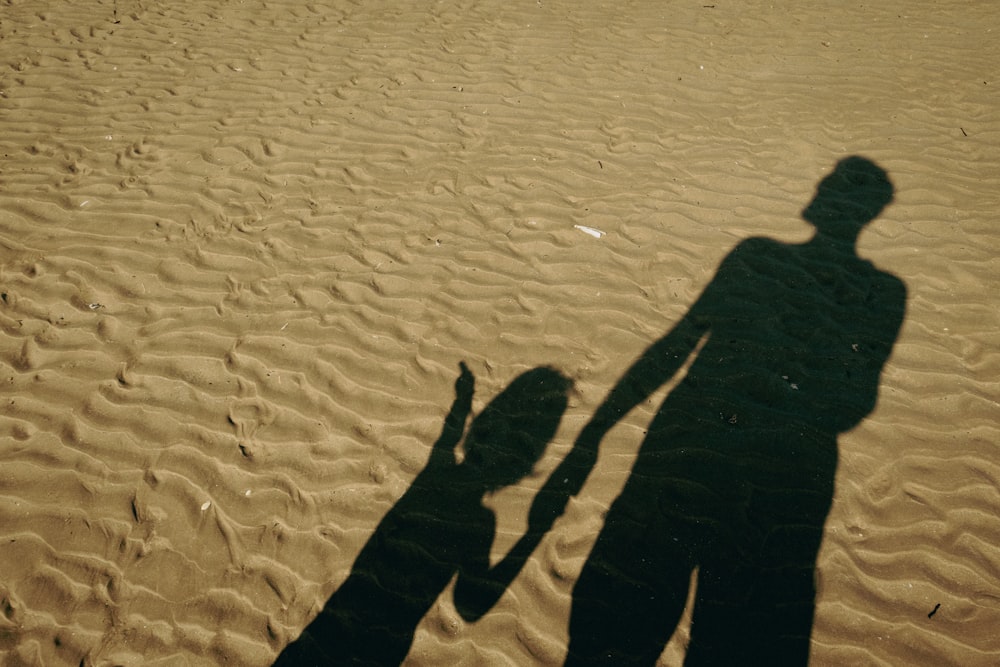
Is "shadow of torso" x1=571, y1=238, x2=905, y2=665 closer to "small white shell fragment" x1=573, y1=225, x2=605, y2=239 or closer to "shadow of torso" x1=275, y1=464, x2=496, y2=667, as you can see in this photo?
"shadow of torso" x1=275, y1=464, x2=496, y2=667

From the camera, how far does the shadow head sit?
4.85 m

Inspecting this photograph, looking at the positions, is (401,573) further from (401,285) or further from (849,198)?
(849,198)

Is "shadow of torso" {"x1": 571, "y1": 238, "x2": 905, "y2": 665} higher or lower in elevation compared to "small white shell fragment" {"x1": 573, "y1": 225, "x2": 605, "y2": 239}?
lower

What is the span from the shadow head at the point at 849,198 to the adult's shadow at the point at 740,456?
104mm

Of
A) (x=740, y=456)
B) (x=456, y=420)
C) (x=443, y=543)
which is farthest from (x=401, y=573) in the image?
(x=740, y=456)

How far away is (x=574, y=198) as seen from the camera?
5172 mm

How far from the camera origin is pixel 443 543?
9.93ft

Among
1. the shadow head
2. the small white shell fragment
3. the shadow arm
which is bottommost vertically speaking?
the shadow arm

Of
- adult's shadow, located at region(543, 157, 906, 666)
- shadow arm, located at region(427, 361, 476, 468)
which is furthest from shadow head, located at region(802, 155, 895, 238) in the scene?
shadow arm, located at region(427, 361, 476, 468)

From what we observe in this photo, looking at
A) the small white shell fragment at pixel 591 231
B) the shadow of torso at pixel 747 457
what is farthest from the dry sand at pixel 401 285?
the shadow of torso at pixel 747 457

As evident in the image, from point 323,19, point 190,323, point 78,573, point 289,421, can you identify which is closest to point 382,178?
point 190,323

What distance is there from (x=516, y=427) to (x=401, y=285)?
1.65 metres

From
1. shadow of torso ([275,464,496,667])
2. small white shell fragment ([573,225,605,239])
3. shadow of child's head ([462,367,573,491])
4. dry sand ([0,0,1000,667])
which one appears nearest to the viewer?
shadow of torso ([275,464,496,667])

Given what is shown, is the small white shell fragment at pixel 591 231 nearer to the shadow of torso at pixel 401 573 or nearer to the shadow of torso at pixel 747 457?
the shadow of torso at pixel 747 457
